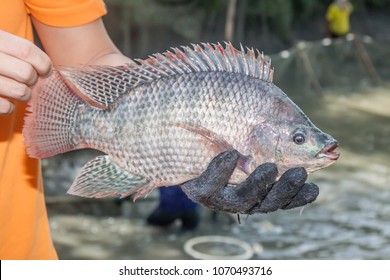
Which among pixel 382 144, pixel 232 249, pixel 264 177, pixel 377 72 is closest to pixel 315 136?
pixel 264 177

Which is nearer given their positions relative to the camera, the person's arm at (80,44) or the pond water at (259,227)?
the person's arm at (80,44)

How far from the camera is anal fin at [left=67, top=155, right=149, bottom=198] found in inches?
69.5

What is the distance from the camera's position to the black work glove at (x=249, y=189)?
5.41ft

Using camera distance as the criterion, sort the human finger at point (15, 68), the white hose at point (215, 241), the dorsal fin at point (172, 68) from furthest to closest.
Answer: the white hose at point (215, 241), the dorsal fin at point (172, 68), the human finger at point (15, 68)

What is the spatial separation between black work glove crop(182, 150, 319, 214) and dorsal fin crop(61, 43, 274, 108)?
0.73ft

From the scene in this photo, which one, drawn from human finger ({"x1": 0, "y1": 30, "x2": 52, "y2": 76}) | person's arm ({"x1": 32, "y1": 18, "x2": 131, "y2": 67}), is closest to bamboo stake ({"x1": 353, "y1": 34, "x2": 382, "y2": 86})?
person's arm ({"x1": 32, "y1": 18, "x2": 131, "y2": 67})

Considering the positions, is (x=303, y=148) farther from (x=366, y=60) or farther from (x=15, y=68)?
(x=366, y=60)

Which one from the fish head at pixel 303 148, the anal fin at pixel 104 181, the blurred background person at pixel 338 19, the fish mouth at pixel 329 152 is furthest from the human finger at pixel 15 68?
the blurred background person at pixel 338 19

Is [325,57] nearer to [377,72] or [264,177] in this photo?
[377,72]

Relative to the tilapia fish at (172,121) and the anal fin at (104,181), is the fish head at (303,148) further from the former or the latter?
the anal fin at (104,181)

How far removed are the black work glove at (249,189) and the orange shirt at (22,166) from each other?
1.70 feet

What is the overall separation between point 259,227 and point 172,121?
5.16m

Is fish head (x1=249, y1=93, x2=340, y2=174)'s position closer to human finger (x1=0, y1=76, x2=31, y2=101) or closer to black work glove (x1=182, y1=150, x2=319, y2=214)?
black work glove (x1=182, y1=150, x2=319, y2=214)

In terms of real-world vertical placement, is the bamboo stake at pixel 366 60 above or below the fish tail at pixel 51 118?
above
